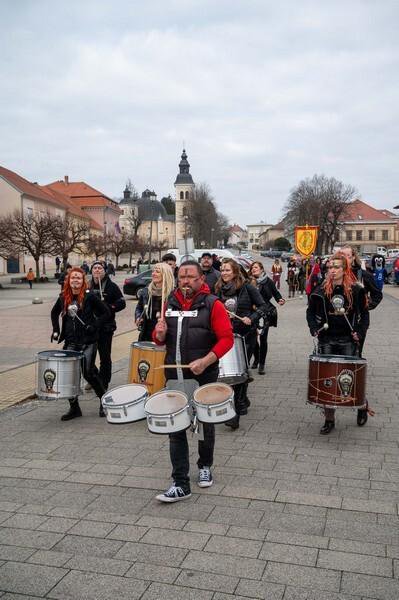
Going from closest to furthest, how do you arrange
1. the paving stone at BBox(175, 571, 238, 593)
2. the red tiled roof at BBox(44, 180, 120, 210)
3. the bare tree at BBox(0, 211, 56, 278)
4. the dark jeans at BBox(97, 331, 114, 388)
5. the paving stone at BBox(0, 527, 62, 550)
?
the paving stone at BBox(175, 571, 238, 593), the paving stone at BBox(0, 527, 62, 550), the dark jeans at BBox(97, 331, 114, 388), the bare tree at BBox(0, 211, 56, 278), the red tiled roof at BBox(44, 180, 120, 210)

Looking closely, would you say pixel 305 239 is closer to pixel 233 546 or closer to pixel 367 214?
pixel 233 546

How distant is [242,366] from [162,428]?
7.66 ft

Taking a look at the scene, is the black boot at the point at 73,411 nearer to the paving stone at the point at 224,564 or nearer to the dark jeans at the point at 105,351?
the dark jeans at the point at 105,351

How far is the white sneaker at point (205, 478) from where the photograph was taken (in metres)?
5.05

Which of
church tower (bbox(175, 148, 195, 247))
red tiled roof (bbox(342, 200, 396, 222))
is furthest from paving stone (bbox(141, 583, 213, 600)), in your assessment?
church tower (bbox(175, 148, 195, 247))

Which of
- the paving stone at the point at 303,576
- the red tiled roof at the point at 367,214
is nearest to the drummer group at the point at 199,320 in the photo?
the paving stone at the point at 303,576

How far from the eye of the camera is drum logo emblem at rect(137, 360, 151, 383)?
6.55m

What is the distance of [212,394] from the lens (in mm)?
4617

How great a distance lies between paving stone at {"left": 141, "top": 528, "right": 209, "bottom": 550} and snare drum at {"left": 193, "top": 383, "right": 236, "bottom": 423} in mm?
801

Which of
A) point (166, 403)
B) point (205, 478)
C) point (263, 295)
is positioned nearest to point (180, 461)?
point (205, 478)

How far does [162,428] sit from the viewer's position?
445cm

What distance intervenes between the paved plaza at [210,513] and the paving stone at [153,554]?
0.01 m

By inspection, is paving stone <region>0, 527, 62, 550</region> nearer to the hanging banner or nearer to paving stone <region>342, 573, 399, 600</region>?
paving stone <region>342, 573, 399, 600</region>

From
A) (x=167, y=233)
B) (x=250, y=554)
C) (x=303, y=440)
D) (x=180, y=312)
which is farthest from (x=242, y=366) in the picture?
(x=167, y=233)
